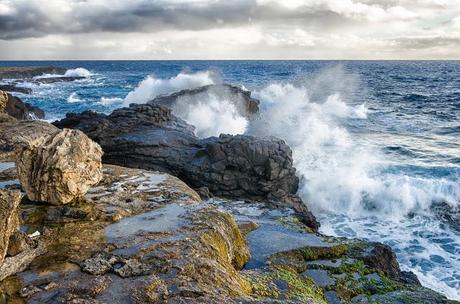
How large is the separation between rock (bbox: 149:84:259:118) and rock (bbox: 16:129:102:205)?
28157 millimetres

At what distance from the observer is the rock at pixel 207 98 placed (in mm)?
39434

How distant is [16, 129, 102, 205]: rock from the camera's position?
9523 mm

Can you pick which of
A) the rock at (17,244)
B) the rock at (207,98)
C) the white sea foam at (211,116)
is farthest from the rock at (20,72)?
the rock at (17,244)

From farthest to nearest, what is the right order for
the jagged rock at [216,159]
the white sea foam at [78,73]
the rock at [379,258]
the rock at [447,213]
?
the white sea foam at [78,73] < the rock at [447,213] < the jagged rock at [216,159] < the rock at [379,258]

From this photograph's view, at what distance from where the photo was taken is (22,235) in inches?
304

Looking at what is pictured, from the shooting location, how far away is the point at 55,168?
9484mm

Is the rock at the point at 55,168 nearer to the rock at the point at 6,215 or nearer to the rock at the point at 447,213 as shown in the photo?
the rock at the point at 6,215

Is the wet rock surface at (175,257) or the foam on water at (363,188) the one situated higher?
the wet rock surface at (175,257)

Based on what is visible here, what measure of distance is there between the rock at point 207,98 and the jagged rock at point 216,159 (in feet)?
57.5

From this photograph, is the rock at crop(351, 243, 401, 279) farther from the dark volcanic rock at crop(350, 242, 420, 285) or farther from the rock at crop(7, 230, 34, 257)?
the rock at crop(7, 230, 34, 257)

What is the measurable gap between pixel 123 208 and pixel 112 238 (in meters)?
1.62

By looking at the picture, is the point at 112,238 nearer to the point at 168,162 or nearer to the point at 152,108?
the point at 168,162

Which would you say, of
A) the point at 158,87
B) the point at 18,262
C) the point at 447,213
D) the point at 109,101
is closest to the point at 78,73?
the point at 109,101

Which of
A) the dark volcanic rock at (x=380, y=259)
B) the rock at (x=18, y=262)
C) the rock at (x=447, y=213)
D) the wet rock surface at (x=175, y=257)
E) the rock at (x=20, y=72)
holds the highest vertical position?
Answer: the rock at (x=20, y=72)
